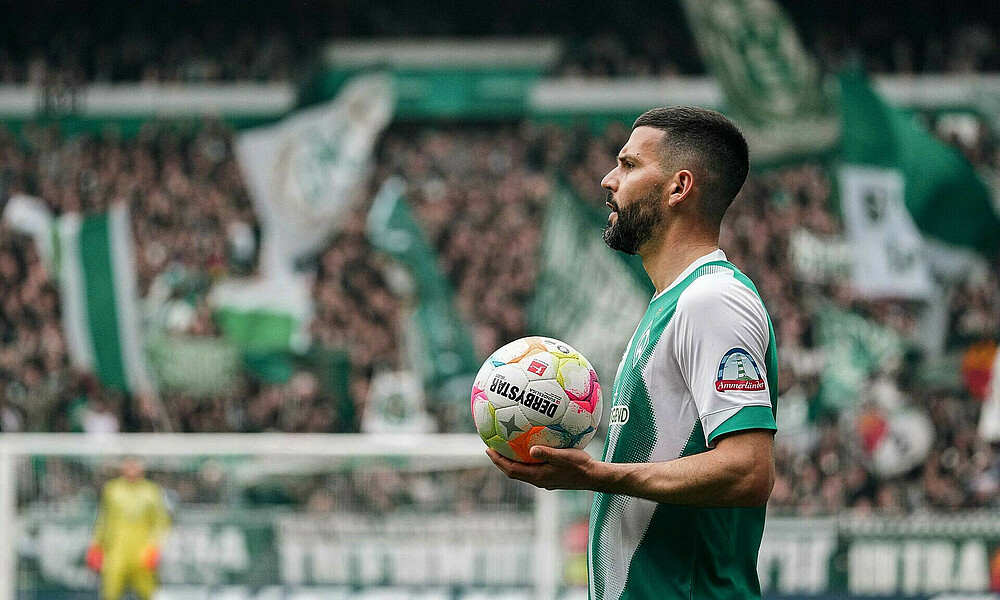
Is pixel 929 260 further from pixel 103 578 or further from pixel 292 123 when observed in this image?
pixel 103 578

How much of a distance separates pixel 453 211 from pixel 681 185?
13.4m

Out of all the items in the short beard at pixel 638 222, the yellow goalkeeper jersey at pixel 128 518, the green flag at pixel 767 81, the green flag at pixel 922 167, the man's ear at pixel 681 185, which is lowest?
the yellow goalkeeper jersey at pixel 128 518

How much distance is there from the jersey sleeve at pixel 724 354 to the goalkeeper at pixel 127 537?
5808 millimetres

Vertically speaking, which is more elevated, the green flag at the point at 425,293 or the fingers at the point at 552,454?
the fingers at the point at 552,454

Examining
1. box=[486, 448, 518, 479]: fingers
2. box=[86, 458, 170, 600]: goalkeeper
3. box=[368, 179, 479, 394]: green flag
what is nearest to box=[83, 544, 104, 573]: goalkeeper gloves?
box=[86, 458, 170, 600]: goalkeeper

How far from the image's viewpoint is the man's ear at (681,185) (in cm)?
242

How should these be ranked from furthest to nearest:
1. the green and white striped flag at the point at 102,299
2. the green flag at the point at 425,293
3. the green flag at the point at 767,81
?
1. the green and white striped flag at the point at 102,299
2. the green flag at the point at 767,81
3. the green flag at the point at 425,293

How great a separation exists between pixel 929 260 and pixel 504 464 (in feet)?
40.7

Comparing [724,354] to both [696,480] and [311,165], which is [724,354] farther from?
[311,165]

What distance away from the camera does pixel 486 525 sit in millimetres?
7629

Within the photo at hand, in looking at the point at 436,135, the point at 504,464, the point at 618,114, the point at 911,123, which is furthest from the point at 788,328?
the point at 504,464

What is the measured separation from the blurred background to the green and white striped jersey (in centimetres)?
794

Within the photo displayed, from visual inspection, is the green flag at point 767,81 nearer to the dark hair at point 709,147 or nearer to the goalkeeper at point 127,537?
the goalkeeper at point 127,537

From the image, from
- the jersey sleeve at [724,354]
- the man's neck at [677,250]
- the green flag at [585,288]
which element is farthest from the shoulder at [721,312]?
the green flag at [585,288]
